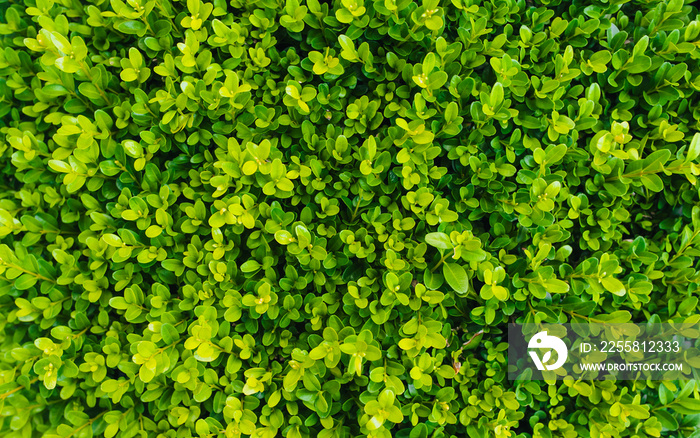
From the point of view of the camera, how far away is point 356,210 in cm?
174

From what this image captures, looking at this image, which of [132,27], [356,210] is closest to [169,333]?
[356,210]

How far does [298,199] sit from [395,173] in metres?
0.42

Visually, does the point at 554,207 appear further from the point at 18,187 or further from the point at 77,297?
the point at 18,187

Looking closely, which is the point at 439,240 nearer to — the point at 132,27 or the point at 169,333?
the point at 169,333

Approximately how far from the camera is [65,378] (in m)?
→ 1.84

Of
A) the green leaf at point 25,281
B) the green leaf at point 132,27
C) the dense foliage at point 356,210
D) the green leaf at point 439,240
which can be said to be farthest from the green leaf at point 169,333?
the green leaf at point 132,27

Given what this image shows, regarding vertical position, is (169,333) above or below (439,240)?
below

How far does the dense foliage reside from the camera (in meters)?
1.65

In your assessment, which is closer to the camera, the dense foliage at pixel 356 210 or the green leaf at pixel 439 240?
the green leaf at pixel 439 240

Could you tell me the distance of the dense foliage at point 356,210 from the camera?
165 centimetres

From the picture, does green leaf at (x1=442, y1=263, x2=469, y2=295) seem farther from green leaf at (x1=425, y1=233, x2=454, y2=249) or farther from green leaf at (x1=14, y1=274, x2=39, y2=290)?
green leaf at (x1=14, y1=274, x2=39, y2=290)

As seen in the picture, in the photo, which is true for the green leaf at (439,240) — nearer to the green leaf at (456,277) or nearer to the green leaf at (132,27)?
the green leaf at (456,277)

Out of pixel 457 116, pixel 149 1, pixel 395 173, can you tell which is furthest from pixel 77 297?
pixel 457 116

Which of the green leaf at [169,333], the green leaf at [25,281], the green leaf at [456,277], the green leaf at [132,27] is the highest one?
the green leaf at [132,27]
